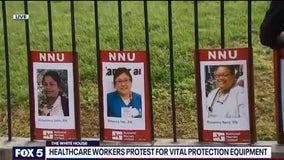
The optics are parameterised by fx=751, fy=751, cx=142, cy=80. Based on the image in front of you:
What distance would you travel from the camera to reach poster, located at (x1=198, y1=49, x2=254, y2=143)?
4434mm

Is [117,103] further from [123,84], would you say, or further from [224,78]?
[224,78]

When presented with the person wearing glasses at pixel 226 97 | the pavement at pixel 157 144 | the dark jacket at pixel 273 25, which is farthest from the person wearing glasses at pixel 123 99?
the dark jacket at pixel 273 25

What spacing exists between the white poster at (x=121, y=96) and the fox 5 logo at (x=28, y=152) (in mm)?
448

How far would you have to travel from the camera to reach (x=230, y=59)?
441cm

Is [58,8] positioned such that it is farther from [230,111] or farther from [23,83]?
[230,111]

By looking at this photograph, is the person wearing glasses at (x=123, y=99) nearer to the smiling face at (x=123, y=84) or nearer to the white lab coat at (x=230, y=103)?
the smiling face at (x=123, y=84)

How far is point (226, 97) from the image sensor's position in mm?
4492

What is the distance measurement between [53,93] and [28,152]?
396 mm

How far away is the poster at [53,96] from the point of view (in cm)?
461

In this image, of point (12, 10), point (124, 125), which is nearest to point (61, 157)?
point (124, 125)

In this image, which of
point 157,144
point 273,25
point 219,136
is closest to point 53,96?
point 157,144

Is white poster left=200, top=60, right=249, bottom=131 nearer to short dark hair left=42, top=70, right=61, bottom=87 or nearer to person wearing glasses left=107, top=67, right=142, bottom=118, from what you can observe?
person wearing glasses left=107, top=67, right=142, bottom=118

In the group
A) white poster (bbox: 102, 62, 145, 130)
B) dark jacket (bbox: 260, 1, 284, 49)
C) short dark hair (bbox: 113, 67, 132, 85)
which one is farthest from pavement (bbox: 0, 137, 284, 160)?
dark jacket (bbox: 260, 1, 284, 49)

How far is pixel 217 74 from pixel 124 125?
0.65 m
